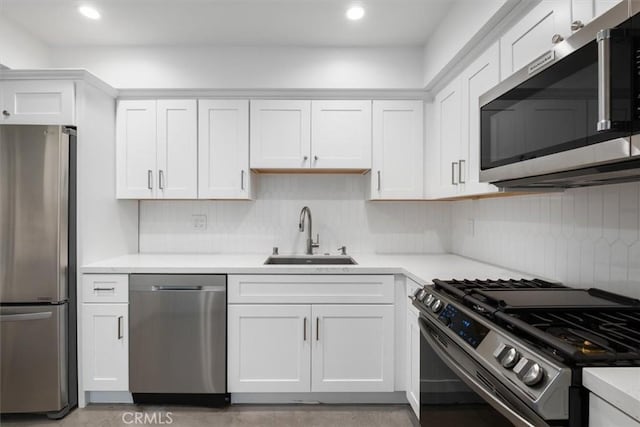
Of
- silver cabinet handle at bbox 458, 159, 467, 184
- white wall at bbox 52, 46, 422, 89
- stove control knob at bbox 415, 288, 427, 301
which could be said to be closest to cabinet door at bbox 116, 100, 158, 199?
white wall at bbox 52, 46, 422, 89

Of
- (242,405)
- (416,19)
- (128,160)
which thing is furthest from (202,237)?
(416,19)

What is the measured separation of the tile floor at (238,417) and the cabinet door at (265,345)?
147 mm

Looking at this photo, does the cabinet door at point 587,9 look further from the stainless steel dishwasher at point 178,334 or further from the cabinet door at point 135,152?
the cabinet door at point 135,152

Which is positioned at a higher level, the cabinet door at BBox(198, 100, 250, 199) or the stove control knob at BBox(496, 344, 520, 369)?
the cabinet door at BBox(198, 100, 250, 199)

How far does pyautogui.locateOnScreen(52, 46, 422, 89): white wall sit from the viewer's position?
2.63 m

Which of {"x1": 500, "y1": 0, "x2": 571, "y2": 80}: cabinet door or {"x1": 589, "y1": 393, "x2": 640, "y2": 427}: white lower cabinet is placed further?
{"x1": 500, "y1": 0, "x2": 571, "y2": 80}: cabinet door

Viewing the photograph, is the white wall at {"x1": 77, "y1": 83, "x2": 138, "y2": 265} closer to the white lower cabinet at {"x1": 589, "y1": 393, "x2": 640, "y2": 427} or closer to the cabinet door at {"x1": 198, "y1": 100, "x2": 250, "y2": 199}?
the cabinet door at {"x1": 198, "y1": 100, "x2": 250, "y2": 199}

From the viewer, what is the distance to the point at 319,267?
7.42ft

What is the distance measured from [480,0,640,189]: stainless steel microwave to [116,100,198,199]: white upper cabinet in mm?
2021

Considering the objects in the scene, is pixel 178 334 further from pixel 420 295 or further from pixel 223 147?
pixel 420 295

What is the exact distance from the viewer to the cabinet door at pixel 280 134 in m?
2.63

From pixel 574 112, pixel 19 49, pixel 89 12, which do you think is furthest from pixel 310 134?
pixel 19 49

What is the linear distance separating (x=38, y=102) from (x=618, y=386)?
306cm

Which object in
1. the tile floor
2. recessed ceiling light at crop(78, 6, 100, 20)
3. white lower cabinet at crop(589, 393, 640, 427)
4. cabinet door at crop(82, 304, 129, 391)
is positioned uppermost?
recessed ceiling light at crop(78, 6, 100, 20)
